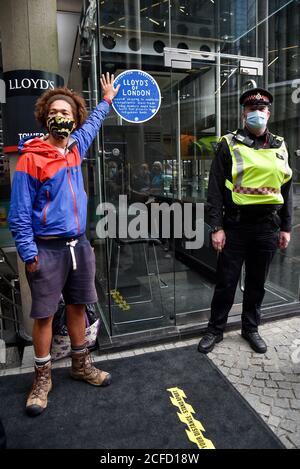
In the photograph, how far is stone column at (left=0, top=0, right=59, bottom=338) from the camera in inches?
99.9

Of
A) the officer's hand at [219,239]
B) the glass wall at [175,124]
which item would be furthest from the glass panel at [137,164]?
the officer's hand at [219,239]

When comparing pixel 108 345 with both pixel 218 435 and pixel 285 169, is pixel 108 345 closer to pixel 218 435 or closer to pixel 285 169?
pixel 218 435

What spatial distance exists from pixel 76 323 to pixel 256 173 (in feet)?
5.14

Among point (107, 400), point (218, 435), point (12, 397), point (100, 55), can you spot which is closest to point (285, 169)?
point (100, 55)

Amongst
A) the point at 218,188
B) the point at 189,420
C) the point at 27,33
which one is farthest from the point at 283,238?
the point at 27,33

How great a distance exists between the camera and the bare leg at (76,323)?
228cm

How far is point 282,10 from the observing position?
352cm

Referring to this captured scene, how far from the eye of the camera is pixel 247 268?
274cm

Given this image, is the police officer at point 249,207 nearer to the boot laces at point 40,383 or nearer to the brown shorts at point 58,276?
the brown shorts at point 58,276

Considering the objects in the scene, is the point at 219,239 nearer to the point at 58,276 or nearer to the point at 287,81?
the point at 58,276

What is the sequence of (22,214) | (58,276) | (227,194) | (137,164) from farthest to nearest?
1. (137,164)
2. (227,194)
3. (58,276)
4. (22,214)

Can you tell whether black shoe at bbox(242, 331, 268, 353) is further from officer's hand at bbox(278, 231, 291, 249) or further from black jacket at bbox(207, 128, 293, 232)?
black jacket at bbox(207, 128, 293, 232)

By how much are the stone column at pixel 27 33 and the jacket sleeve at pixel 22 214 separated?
0.86 metres

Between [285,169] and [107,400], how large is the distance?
6.39 feet
